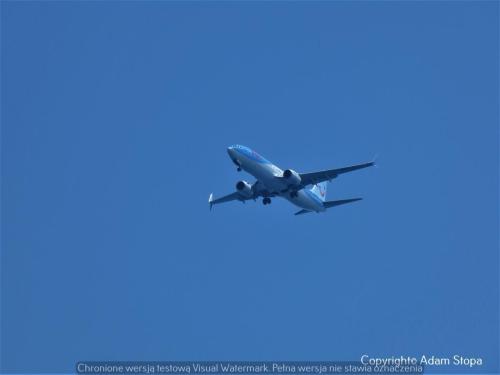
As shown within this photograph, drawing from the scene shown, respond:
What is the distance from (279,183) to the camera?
6094 cm

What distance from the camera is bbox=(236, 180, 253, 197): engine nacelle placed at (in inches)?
2512

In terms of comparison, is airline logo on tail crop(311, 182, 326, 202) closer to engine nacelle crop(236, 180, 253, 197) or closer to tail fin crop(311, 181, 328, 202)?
tail fin crop(311, 181, 328, 202)

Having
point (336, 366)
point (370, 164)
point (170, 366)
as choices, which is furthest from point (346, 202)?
point (170, 366)

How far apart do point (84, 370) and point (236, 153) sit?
1825 cm

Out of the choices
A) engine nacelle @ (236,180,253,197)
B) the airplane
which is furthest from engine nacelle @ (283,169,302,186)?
engine nacelle @ (236,180,253,197)

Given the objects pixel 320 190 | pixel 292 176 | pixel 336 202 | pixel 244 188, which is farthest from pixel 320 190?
pixel 292 176

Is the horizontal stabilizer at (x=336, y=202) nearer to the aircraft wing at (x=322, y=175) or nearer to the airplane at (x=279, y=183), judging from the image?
the airplane at (x=279, y=183)

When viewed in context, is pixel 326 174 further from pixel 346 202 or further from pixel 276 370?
pixel 276 370

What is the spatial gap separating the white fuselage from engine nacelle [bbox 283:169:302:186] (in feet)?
1.44

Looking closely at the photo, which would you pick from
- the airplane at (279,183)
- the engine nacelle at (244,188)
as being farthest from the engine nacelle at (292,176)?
the engine nacelle at (244,188)

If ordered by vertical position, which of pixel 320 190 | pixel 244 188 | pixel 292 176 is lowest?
pixel 292 176

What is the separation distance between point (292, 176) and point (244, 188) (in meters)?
5.26

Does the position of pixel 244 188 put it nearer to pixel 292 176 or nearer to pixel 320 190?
pixel 292 176

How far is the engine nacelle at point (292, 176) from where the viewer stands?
60.1m
